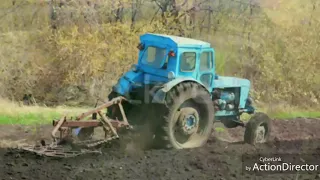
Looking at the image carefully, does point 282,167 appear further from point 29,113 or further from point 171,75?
point 29,113

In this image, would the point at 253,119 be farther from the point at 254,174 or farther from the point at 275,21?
the point at 275,21

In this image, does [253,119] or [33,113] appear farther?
[33,113]

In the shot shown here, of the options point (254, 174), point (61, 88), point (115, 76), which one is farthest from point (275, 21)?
point (254, 174)

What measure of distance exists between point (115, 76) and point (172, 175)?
6853 millimetres

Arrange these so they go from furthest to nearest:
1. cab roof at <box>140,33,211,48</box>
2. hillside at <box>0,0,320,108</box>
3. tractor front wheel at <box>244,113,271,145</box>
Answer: hillside at <box>0,0,320,108</box> → tractor front wheel at <box>244,113,271,145</box> → cab roof at <box>140,33,211,48</box>

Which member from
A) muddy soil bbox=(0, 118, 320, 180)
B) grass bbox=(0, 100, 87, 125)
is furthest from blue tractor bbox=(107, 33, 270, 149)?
grass bbox=(0, 100, 87, 125)

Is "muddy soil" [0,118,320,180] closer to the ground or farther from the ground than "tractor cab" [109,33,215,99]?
closer to the ground

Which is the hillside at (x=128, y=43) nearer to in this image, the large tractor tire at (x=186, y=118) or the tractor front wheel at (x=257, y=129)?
the tractor front wheel at (x=257, y=129)

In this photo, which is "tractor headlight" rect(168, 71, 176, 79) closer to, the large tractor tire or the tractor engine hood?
the large tractor tire

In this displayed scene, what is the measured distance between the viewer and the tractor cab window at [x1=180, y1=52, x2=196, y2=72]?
7699mm

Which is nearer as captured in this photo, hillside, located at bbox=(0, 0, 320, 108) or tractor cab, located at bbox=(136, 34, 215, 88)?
tractor cab, located at bbox=(136, 34, 215, 88)

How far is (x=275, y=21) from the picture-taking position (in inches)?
543

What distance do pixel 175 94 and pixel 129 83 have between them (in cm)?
91

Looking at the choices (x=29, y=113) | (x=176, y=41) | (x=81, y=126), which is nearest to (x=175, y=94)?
(x=176, y=41)
